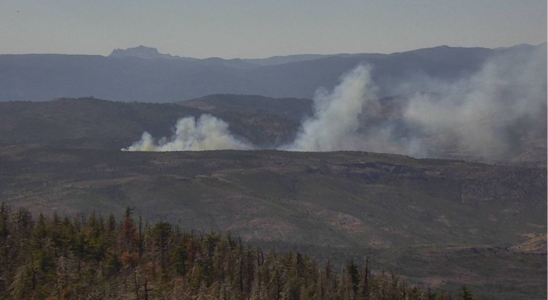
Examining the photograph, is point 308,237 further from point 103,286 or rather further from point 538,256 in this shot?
point 103,286

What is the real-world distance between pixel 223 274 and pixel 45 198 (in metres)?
105

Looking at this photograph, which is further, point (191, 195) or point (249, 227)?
point (191, 195)

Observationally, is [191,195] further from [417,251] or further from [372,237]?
[417,251]

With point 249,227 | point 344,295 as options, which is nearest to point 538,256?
point 249,227

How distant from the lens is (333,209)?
196 metres

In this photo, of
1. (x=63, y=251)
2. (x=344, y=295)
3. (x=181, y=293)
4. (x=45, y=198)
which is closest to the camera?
(x=181, y=293)

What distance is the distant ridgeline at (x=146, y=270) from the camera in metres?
63.5

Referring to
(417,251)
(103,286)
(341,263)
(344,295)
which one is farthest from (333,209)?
(103,286)

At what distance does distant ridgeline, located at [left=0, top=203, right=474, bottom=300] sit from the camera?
6353cm

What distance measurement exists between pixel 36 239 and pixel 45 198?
103036mm

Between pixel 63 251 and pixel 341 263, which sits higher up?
pixel 63 251

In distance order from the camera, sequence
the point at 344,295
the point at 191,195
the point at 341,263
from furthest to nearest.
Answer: the point at 191,195 → the point at 341,263 → the point at 344,295

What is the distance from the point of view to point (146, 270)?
74.6 m

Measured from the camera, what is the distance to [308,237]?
165500 mm
